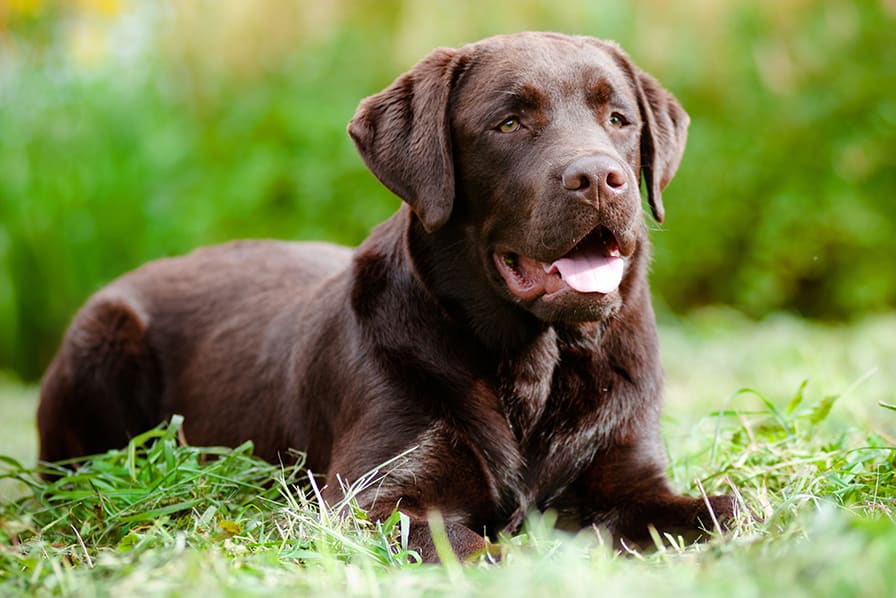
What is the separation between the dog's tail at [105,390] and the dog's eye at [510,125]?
84.2 inches

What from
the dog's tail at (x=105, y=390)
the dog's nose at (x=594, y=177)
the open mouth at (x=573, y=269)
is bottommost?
the dog's tail at (x=105, y=390)

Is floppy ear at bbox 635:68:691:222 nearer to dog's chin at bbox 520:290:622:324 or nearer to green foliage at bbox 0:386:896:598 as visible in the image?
dog's chin at bbox 520:290:622:324

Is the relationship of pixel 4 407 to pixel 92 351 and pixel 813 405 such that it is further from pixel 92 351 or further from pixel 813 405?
pixel 813 405

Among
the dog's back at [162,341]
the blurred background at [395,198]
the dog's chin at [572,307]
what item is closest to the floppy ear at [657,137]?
the dog's chin at [572,307]

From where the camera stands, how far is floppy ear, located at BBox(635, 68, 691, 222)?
3803mm

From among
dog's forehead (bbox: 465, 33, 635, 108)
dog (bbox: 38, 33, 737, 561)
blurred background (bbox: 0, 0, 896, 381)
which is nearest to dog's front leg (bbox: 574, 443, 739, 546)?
dog (bbox: 38, 33, 737, 561)

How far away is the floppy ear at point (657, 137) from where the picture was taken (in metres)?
3.80

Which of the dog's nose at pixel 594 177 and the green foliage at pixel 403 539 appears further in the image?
the dog's nose at pixel 594 177

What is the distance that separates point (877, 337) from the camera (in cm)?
685

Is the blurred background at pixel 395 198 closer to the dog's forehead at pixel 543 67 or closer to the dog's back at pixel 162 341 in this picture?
the dog's back at pixel 162 341

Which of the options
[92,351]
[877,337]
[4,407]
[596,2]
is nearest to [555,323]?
[92,351]

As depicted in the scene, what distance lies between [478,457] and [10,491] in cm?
214

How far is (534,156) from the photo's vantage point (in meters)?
3.40

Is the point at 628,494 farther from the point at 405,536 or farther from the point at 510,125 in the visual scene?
the point at 510,125
